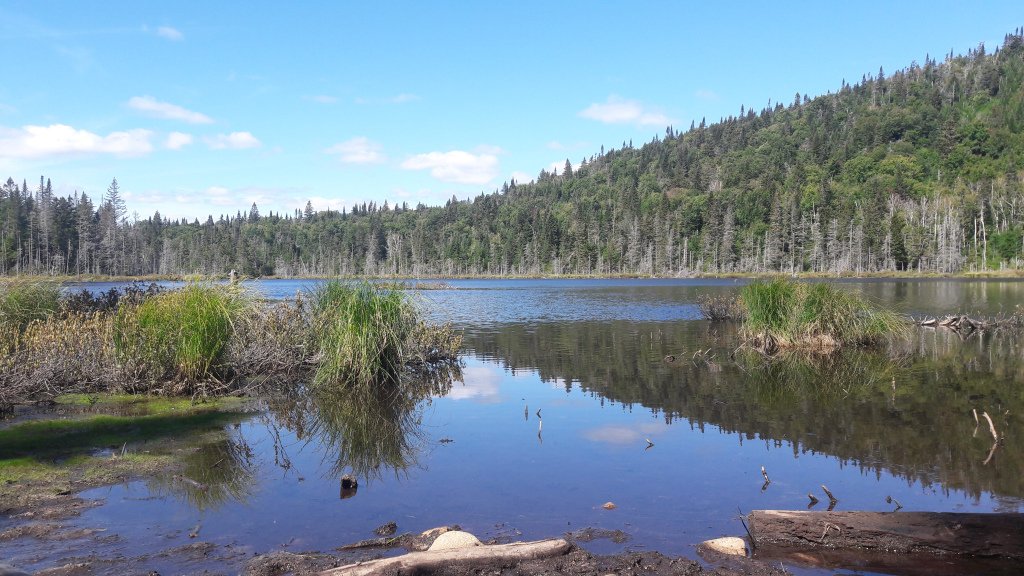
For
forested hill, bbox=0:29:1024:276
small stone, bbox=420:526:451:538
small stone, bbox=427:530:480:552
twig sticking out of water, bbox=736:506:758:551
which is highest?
forested hill, bbox=0:29:1024:276

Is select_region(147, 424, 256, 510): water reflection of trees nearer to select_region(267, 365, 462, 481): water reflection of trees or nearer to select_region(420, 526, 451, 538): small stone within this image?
select_region(267, 365, 462, 481): water reflection of trees

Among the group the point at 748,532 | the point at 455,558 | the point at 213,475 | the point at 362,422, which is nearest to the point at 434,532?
the point at 455,558

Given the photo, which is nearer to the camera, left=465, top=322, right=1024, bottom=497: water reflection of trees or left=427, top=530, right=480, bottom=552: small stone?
left=427, top=530, right=480, bottom=552: small stone

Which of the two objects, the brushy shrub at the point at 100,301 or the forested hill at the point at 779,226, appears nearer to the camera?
the brushy shrub at the point at 100,301

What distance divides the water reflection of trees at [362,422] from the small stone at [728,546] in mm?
4970

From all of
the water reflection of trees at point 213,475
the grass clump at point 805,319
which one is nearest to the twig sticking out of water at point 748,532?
the water reflection of trees at point 213,475

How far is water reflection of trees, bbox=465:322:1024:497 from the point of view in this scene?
10688 millimetres

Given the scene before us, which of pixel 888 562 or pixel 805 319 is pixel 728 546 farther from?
pixel 805 319

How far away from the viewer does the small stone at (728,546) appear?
667 centimetres

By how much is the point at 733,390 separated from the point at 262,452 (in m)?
11.4

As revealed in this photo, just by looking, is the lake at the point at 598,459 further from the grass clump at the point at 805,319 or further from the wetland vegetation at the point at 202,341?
the grass clump at the point at 805,319

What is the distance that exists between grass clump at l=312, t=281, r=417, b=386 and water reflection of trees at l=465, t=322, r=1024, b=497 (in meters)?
4.95

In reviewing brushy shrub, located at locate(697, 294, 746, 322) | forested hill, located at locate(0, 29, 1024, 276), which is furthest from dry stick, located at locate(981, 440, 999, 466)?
forested hill, located at locate(0, 29, 1024, 276)

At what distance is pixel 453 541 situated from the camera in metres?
6.37
